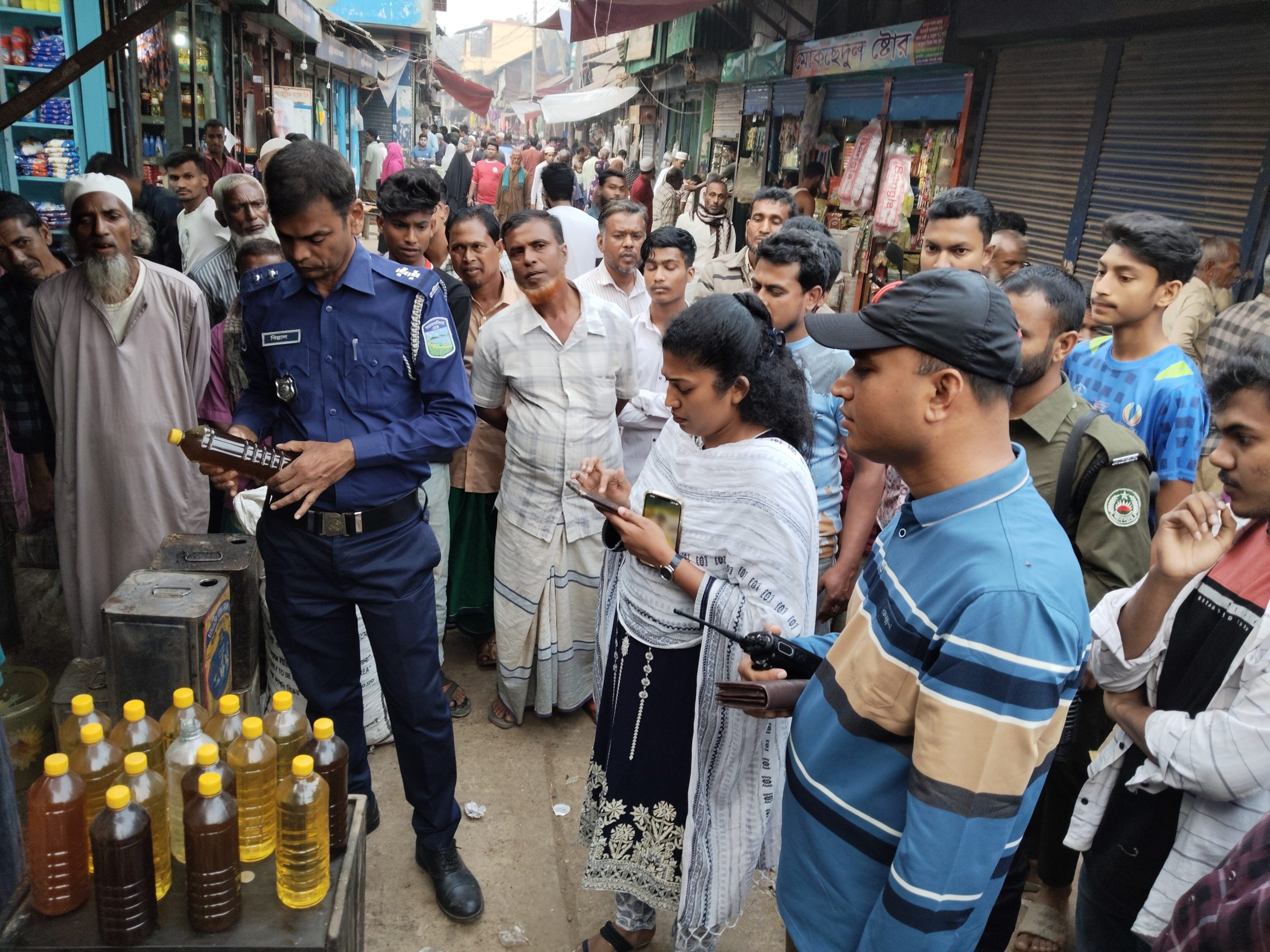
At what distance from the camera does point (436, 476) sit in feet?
11.3

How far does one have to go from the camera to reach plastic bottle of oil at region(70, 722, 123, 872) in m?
1.67

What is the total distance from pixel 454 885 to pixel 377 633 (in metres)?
0.84

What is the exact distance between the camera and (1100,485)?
2.29 m

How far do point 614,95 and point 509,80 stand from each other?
167 feet

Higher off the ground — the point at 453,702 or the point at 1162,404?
the point at 1162,404

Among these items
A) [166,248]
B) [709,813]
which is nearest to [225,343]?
[709,813]

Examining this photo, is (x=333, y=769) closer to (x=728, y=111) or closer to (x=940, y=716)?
(x=940, y=716)

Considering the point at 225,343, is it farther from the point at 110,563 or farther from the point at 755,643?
the point at 755,643

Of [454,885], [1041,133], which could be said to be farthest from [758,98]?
[454,885]

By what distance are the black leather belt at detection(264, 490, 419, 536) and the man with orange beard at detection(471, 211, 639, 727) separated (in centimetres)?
92

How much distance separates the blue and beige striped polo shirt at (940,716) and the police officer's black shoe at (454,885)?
142cm

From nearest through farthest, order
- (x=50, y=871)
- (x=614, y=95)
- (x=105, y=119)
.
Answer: (x=50, y=871), (x=105, y=119), (x=614, y=95)

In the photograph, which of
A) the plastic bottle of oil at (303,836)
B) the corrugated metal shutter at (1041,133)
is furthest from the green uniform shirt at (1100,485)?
the corrugated metal shutter at (1041,133)

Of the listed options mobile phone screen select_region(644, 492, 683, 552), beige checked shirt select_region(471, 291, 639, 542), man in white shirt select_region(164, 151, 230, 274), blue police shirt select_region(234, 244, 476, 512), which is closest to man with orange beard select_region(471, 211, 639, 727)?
beige checked shirt select_region(471, 291, 639, 542)
